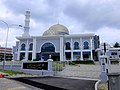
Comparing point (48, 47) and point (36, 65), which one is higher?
point (48, 47)

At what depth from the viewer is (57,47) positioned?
4447 centimetres

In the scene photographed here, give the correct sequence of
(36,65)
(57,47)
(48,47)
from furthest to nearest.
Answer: (48,47) < (57,47) < (36,65)

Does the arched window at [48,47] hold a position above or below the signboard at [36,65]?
above

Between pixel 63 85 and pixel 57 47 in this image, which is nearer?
pixel 63 85

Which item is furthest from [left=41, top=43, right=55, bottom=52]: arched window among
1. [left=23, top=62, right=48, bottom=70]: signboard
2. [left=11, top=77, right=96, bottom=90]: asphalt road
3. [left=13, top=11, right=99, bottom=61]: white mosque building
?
[left=11, top=77, right=96, bottom=90]: asphalt road

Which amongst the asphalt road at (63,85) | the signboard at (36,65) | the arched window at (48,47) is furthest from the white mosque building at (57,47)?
the asphalt road at (63,85)

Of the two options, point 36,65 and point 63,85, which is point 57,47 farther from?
point 63,85

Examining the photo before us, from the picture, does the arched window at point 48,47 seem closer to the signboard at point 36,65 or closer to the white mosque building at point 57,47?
the white mosque building at point 57,47

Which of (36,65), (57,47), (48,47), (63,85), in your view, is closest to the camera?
(63,85)

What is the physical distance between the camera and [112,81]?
5234mm

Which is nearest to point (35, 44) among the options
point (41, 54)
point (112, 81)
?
point (41, 54)

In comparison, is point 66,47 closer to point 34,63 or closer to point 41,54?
point 41,54

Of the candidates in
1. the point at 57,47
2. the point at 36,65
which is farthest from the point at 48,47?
the point at 36,65

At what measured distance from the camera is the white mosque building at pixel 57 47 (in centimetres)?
4306
